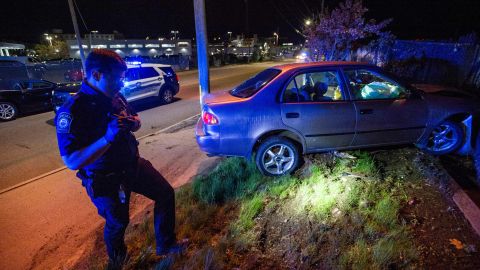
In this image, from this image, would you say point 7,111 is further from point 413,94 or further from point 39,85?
point 413,94

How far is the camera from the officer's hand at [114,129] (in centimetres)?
179

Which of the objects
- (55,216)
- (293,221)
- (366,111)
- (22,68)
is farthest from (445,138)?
(22,68)

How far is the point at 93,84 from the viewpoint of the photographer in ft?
6.38

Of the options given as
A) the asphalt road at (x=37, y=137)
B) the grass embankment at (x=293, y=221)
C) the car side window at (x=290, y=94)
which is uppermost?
the car side window at (x=290, y=94)

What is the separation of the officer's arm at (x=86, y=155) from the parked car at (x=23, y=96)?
796cm

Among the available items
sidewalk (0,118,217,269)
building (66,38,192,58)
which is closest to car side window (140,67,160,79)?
sidewalk (0,118,217,269)

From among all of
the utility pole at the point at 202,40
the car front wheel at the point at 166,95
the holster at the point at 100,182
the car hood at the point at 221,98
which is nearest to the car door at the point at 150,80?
the car front wheel at the point at 166,95

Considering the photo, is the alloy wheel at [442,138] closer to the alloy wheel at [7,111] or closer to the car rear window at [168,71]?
the car rear window at [168,71]

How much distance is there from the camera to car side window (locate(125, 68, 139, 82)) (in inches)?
366

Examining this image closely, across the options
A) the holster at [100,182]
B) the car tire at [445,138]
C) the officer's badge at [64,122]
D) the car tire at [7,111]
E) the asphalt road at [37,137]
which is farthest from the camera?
the car tire at [7,111]

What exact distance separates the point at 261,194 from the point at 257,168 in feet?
2.17

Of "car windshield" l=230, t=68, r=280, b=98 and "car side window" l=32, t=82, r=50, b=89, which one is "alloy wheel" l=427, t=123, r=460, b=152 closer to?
"car windshield" l=230, t=68, r=280, b=98

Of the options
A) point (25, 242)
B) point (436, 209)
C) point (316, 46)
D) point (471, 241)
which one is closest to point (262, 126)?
point (436, 209)

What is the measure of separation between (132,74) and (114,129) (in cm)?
849
